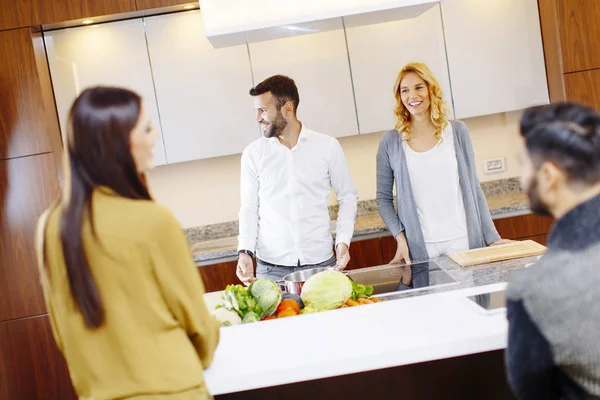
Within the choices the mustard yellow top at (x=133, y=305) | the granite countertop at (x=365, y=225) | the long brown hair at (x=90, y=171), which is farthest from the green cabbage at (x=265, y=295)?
the granite countertop at (x=365, y=225)

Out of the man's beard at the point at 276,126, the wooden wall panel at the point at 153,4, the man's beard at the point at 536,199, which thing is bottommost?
the man's beard at the point at 536,199

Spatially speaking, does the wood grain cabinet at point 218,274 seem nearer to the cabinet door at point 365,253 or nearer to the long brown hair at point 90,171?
the cabinet door at point 365,253

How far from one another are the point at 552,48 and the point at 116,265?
3.41m

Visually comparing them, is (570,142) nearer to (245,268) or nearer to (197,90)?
(245,268)

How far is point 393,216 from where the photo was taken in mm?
3188

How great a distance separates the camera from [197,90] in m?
4.14

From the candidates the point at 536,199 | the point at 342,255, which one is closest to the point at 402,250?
the point at 342,255

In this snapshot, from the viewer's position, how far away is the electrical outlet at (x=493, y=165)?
4.62 m

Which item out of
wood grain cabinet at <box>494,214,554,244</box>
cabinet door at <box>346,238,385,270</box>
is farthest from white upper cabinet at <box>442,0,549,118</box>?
cabinet door at <box>346,238,385,270</box>

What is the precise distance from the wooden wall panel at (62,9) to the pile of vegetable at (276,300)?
222 cm

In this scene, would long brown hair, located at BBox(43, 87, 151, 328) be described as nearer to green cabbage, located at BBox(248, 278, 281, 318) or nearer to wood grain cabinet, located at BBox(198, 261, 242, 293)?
green cabbage, located at BBox(248, 278, 281, 318)

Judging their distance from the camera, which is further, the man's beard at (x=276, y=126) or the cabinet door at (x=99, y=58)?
the cabinet door at (x=99, y=58)

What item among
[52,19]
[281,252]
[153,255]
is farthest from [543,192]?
[52,19]

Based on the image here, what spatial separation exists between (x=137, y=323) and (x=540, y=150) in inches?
32.3
